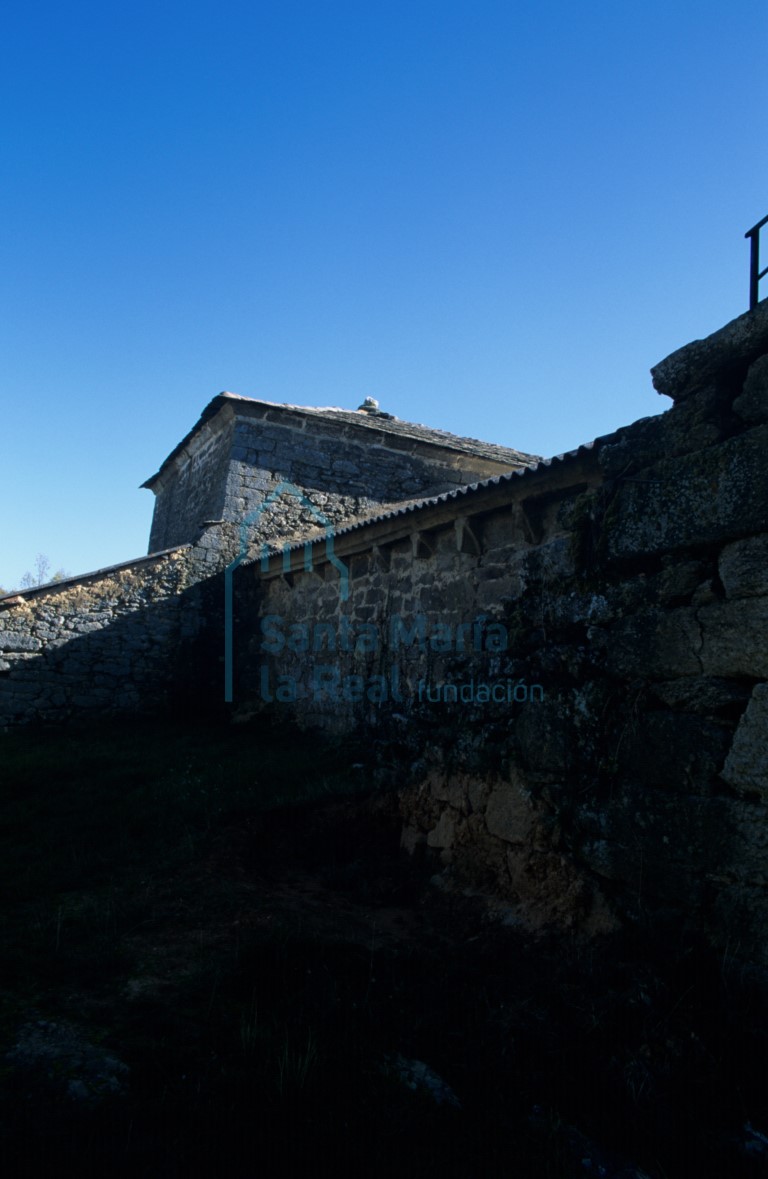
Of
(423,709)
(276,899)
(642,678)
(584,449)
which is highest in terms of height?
(584,449)

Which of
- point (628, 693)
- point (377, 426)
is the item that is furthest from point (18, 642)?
point (628, 693)

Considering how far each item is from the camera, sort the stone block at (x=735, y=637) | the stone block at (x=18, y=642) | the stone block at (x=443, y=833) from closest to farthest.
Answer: the stone block at (x=735, y=637)
the stone block at (x=443, y=833)
the stone block at (x=18, y=642)

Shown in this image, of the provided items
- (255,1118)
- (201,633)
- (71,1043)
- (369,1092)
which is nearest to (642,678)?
(369,1092)

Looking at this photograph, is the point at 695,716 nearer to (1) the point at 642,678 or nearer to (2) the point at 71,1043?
(1) the point at 642,678

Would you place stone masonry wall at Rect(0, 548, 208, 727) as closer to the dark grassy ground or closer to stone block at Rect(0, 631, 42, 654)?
stone block at Rect(0, 631, 42, 654)

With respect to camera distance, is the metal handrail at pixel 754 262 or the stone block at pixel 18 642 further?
the stone block at pixel 18 642

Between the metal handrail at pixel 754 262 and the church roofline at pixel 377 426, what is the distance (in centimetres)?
996

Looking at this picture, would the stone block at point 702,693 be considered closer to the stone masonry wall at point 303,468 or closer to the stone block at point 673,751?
the stone block at point 673,751

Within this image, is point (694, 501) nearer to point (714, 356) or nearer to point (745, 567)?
point (745, 567)

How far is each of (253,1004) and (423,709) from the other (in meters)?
3.82

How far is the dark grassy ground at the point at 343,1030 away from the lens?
2.59 m

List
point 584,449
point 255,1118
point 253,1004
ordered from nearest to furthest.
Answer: point 255,1118 < point 253,1004 < point 584,449

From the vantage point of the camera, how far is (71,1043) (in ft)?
9.84

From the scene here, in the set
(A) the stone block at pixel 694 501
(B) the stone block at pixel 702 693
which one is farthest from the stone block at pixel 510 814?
(A) the stone block at pixel 694 501
